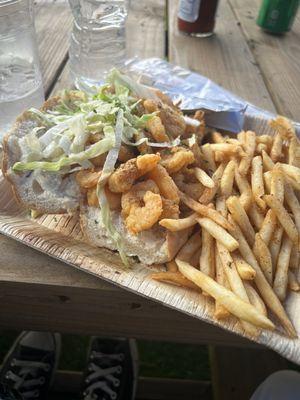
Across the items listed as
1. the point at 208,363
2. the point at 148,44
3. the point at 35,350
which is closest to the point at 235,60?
the point at 148,44

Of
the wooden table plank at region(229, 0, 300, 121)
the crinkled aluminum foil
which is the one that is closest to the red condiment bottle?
the wooden table plank at region(229, 0, 300, 121)

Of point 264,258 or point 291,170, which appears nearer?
point 264,258

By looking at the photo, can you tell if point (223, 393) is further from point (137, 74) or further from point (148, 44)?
point (148, 44)

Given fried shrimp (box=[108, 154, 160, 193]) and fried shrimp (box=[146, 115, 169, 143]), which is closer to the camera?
fried shrimp (box=[108, 154, 160, 193])

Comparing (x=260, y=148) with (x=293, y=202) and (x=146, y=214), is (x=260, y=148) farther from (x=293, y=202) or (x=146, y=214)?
(x=146, y=214)

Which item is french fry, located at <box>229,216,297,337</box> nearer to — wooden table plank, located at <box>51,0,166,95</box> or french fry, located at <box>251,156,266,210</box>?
french fry, located at <box>251,156,266,210</box>

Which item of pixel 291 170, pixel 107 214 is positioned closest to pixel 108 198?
pixel 107 214
